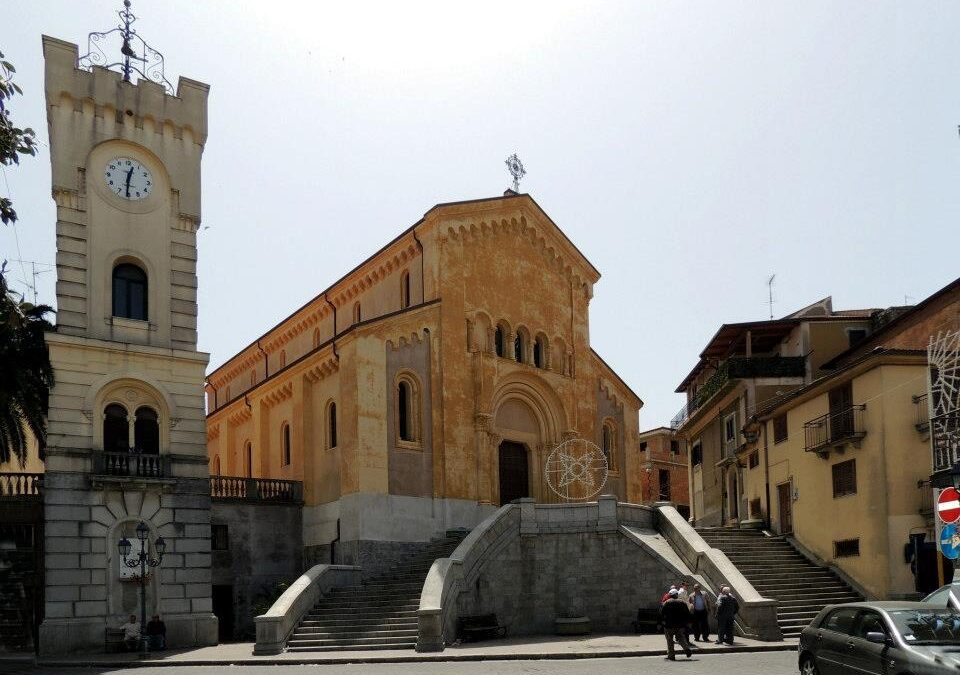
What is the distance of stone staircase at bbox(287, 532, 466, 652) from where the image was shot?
26.5 metres

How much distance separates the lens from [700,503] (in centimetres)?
4759

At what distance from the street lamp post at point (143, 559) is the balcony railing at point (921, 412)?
2102cm

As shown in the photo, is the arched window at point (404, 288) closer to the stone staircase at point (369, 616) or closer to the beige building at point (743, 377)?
the stone staircase at point (369, 616)

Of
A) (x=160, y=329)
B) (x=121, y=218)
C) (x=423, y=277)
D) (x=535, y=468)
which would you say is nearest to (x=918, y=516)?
(x=535, y=468)

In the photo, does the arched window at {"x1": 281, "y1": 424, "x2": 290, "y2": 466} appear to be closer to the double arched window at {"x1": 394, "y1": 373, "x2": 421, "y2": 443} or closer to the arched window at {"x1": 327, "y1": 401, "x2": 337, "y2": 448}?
the arched window at {"x1": 327, "y1": 401, "x2": 337, "y2": 448}

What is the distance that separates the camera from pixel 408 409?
115ft

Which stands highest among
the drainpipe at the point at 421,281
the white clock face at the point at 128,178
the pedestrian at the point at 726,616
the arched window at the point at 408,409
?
the white clock face at the point at 128,178

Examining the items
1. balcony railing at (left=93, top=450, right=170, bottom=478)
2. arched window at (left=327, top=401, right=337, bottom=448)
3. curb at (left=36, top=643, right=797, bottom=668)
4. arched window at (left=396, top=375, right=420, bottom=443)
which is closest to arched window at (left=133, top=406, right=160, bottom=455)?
balcony railing at (left=93, top=450, right=170, bottom=478)

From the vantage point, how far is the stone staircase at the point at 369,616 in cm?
2655

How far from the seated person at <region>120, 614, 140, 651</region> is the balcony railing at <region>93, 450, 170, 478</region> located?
409 cm

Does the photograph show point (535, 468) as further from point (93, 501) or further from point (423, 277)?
point (93, 501)

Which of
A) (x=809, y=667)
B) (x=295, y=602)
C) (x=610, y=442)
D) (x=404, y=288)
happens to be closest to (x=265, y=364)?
(x=404, y=288)

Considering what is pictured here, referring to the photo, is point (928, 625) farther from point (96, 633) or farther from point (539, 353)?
point (539, 353)

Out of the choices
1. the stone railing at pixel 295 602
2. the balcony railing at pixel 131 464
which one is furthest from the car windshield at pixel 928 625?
the balcony railing at pixel 131 464
